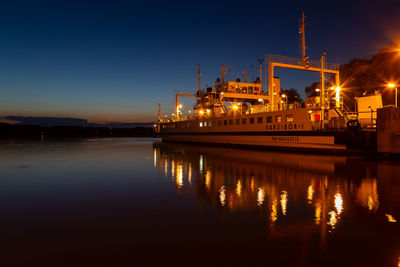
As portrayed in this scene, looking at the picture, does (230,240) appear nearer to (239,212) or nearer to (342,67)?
(239,212)

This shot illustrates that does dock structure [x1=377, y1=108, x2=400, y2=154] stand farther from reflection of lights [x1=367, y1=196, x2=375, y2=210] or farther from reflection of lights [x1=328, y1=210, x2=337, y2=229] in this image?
reflection of lights [x1=328, y1=210, x2=337, y2=229]

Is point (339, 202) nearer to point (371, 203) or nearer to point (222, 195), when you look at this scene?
point (371, 203)

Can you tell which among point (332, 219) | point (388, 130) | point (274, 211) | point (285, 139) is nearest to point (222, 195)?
point (274, 211)

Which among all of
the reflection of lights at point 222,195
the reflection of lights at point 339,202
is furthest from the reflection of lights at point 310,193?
the reflection of lights at point 222,195

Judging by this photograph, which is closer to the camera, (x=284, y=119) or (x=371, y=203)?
(x=371, y=203)

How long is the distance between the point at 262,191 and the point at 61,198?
8765 mm

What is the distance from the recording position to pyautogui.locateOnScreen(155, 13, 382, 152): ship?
25.0 m

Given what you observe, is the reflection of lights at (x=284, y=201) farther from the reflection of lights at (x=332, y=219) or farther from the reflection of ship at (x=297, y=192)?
the reflection of lights at (x=332, y=219)

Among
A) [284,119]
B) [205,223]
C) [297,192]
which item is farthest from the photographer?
[284,119]

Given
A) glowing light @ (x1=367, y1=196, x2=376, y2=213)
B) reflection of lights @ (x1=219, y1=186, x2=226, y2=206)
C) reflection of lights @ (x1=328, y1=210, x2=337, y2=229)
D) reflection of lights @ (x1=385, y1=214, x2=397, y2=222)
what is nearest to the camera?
reflection of lights @ (x1=328, y1=210, x2=337, y2=229)

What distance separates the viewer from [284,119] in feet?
97.0

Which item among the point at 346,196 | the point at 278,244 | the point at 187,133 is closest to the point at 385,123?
the point at 346,196

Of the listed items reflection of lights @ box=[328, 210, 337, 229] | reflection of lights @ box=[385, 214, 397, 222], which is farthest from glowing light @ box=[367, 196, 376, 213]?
reflection of lights @ box=[328, 210, 337, 229]

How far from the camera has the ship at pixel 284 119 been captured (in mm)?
25031
